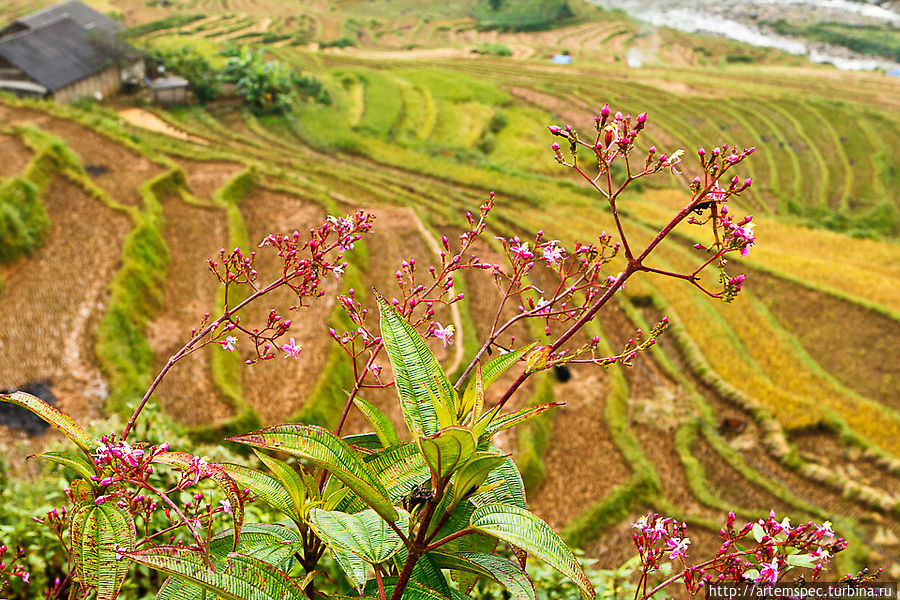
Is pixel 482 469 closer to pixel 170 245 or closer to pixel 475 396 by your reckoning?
pixel 475 396

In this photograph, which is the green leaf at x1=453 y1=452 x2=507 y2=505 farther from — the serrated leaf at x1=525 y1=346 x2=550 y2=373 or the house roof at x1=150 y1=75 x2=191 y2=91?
the house roof at x1=150 y1=75 x2=191 y2=91

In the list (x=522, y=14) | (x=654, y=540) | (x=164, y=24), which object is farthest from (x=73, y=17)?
(x=522, y=14)

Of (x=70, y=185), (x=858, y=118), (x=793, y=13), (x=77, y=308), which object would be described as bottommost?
(x=77, y=308)

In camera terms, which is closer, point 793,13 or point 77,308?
point 77,308

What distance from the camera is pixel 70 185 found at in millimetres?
16203

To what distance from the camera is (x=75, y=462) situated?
227 centimetres

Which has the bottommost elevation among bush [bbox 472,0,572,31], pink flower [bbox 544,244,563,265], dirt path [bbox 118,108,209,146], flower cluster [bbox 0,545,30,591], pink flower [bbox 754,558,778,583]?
flower cluster [bbox 0,545,30,591]

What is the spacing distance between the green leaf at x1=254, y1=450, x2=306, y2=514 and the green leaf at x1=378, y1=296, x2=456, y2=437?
0.48 metres

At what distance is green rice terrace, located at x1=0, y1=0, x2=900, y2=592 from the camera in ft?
38.2

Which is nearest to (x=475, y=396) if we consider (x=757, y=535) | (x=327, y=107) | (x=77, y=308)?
(x=757, y=535)

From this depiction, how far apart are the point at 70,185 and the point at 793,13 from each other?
91.8m

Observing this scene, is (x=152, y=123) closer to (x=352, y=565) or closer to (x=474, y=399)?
(x=474, y=399)

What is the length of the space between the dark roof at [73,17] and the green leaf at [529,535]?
3831 cm

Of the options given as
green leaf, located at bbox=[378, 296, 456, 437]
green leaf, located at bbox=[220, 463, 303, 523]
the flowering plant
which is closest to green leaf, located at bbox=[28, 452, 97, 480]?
the flowering plant
